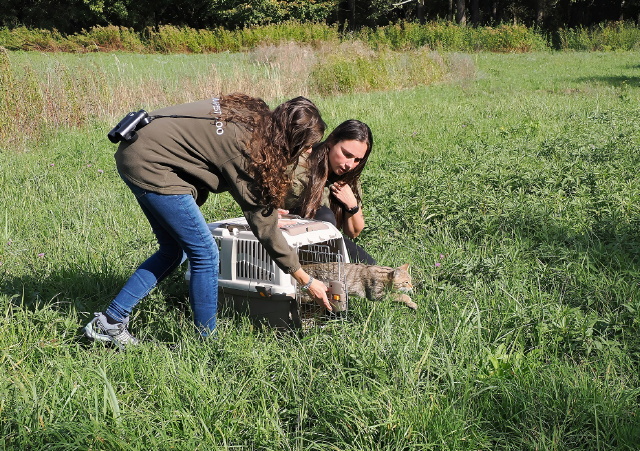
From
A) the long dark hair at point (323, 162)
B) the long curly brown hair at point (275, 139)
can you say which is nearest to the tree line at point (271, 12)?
the long dark hair at point (323, 162)

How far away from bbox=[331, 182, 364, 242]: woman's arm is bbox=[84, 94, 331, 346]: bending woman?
107 cm

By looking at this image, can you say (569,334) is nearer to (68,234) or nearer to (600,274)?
(600,274)

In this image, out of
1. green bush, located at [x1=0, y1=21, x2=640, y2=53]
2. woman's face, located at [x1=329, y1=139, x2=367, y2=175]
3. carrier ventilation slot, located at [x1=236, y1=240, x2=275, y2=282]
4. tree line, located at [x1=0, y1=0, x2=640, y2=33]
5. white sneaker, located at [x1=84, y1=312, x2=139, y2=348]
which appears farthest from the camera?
tree line, located at [x1=0, y1=0, x2=640, y2=33]

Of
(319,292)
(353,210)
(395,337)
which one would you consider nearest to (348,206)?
(353,210)

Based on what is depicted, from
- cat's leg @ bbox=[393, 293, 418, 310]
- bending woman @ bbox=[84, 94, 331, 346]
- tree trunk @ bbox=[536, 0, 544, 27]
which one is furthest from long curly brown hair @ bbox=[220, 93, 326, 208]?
tree trunk @ bbox=[536, 0, 544, 27]

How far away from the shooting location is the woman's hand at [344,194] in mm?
3891

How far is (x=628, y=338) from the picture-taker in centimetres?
288

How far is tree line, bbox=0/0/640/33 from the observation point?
38719mm

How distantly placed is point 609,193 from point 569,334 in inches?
95.8

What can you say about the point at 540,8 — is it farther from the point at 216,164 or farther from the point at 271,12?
the point at 216,164

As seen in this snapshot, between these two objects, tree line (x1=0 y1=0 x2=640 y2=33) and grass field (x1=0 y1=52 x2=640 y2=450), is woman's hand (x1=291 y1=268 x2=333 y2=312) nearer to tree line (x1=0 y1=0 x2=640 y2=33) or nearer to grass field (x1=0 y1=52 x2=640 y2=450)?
grass field (x1=0 y1=52 x2=640 y2=450)

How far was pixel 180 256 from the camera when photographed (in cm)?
337

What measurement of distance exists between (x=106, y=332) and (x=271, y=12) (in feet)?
125

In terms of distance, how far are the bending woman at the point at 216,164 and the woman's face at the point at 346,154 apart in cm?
81
